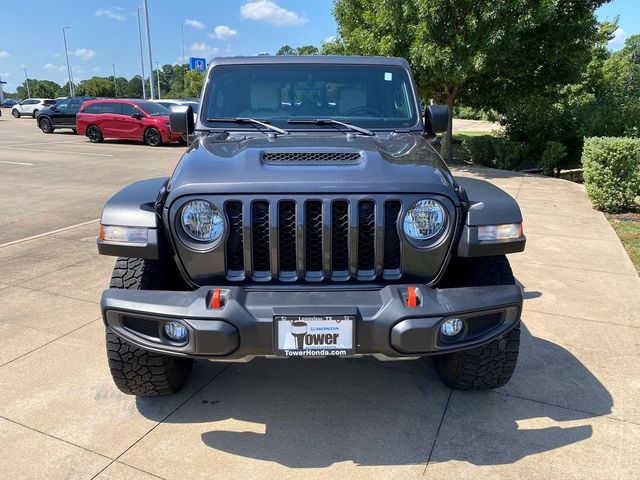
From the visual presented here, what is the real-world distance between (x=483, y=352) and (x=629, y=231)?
17.6 ft

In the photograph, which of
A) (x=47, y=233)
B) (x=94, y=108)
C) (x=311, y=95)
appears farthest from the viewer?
(x=94, y=108)

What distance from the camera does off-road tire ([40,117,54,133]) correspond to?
23.5 m

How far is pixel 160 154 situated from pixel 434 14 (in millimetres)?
9181

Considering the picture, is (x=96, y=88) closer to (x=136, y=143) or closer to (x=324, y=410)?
(x=136, y=143)

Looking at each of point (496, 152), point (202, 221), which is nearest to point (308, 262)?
point (202, 221)

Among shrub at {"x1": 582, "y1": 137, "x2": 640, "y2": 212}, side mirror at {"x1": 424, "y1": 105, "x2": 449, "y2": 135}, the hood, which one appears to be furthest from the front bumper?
shrub at {"x1": 582, "y1": 137, "x2": 640, "y2": 212}

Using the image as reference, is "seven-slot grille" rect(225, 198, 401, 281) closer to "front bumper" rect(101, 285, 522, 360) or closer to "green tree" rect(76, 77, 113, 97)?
"front bumper" rect(101, 285, 522, 360)

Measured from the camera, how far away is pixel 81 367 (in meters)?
3.39

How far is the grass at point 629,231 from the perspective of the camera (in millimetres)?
6004

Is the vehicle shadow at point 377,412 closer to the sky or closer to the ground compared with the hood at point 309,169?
closer to the ground

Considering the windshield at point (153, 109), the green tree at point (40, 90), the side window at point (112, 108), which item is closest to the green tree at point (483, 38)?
the windshield at point (153, 109)

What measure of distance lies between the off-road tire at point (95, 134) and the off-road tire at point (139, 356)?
1841 centimetres

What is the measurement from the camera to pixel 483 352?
9.40 ft

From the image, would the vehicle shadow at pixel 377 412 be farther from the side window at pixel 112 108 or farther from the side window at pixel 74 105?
the side window at pixel 74 105
